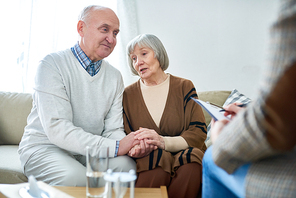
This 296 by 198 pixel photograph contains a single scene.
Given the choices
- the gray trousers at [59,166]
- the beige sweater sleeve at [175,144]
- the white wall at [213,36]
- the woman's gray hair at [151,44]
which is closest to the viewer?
the gray trousers at [59,166]

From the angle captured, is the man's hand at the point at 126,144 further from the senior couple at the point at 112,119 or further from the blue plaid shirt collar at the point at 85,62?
the blue plaid shirt collar at the point at 85,62

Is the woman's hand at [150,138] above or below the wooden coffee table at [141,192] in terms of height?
above

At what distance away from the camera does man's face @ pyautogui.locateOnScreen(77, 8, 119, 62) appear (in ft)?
5.34

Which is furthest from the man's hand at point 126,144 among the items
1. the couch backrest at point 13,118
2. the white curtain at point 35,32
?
the white curtain at point 35,32

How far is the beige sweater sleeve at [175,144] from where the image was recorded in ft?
4.87

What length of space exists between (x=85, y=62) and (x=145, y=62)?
1.36 ft

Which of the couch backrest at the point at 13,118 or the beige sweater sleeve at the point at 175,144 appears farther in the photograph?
the couch backrest at the point at 13,118

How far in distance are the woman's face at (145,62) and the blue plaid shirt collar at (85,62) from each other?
0.96 ft

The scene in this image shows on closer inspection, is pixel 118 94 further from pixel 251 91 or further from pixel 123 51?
pixel 251 91

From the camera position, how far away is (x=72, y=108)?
1546mm

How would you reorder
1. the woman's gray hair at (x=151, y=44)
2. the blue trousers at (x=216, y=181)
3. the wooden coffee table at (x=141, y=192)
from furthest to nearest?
the woman's gray hair at (x=151, y=44)
the wooden coffee table at (x=141, y=192)
the blue trousers at (x=216, y=181)


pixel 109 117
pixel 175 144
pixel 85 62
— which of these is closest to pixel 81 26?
pixel 85 62

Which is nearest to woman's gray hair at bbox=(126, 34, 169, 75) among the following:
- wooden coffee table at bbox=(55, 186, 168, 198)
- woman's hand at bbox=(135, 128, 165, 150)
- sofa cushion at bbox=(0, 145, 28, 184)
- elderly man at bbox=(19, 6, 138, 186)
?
elderly man at bbox=(19, 6, 138, 186)

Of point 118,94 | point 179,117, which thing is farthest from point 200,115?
point 118,94
